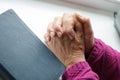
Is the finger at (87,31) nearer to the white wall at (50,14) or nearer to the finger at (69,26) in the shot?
the finger at (69,26)

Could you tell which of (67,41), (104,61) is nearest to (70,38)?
(67,41)

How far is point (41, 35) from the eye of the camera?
739mm

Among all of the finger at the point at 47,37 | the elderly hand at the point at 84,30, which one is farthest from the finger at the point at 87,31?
the finger at the point at 47,37

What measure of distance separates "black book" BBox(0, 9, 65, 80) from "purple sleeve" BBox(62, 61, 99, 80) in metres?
0.02

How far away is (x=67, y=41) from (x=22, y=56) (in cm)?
16

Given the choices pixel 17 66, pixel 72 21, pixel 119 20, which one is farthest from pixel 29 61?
pixel 119 20

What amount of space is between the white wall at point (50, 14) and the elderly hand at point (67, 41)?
0.07 m

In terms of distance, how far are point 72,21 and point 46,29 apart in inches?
5.1

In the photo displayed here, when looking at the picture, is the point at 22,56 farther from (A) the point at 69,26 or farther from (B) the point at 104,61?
(B) the point at 104,61

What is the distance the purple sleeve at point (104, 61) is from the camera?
702 millimetres

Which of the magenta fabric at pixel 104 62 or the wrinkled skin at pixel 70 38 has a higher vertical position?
the wrinkled skin at pixel 70 38

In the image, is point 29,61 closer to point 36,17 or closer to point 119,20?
point 36,17

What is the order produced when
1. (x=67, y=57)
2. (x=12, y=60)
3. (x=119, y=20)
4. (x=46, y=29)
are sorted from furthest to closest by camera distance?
(x=119, y=20) → (x=46, y=29) → (x=67, y=57) → (x=12, y=60)

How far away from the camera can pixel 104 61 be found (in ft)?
2.35
